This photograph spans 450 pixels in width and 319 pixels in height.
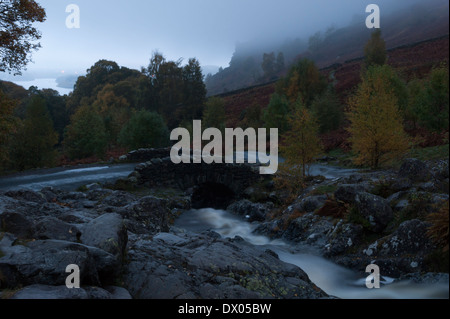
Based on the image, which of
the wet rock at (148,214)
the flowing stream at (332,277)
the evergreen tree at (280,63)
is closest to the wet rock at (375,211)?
the flowing stream at (332,277)

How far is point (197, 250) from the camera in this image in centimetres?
687

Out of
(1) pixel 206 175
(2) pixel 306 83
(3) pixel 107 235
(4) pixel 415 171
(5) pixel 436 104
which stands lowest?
(1) pixel 206 175

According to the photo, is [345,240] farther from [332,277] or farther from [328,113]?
[328,113]

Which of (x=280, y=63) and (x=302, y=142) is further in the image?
(x=280, y=63)

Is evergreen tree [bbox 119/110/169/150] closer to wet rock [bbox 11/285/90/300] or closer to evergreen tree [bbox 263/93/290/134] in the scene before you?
evergreen tree [bbox 263/93/290/134]

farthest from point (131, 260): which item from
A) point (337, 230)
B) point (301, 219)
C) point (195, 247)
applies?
point (301, 219)

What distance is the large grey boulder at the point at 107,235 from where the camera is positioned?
5.56 metres

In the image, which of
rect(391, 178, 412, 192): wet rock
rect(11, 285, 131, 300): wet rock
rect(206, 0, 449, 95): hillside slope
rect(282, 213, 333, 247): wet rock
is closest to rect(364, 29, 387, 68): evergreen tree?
rect(391, 178, 412, 192): wet rock

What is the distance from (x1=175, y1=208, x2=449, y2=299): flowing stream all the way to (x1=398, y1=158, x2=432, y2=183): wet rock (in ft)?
16.0

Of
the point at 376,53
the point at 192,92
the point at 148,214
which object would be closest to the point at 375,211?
the point at 148,214

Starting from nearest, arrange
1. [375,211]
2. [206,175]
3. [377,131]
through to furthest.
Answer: [375,211] < [377,131] < [206,175]

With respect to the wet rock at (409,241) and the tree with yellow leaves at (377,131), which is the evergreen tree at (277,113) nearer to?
the tree with yellow leaves at (377,131)

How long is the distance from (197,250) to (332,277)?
14.1 feet
